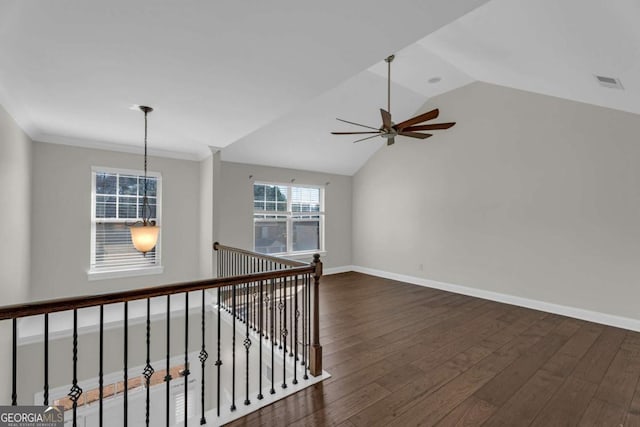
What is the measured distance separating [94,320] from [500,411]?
4.86 metres

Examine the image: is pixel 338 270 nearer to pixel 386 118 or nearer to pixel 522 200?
pixel 522 200

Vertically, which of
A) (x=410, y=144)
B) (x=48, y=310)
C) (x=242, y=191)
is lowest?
(x=48, y=310)

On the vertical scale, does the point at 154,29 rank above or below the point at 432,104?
below

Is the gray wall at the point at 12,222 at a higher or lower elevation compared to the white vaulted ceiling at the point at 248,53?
lower

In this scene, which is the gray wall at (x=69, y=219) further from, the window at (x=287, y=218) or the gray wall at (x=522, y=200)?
the gray wall at (x=522, y=200)

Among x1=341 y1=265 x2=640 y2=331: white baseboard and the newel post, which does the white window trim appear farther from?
the newel post

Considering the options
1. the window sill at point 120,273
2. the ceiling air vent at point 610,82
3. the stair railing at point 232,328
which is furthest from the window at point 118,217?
the ceiling air vent at point 610,82

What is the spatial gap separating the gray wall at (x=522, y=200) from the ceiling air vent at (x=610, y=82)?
1388 millimetres

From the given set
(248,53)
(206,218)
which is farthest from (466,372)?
(206,218)

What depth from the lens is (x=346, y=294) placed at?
5.17 metres

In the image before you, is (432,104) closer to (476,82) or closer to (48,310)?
(476,82)

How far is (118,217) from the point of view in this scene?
14.8 feet

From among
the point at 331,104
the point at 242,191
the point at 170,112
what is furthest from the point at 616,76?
the point at 242,191

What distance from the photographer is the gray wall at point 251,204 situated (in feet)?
17.8
